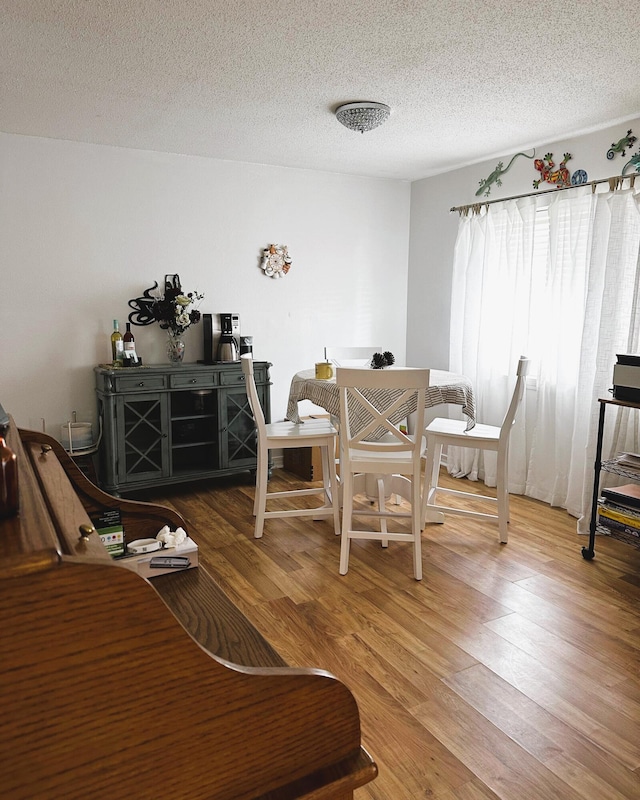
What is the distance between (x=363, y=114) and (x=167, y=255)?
6.02 feet

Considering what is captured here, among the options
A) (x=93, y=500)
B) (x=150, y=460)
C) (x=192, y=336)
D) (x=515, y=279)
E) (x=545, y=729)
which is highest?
(x=515, y=279)

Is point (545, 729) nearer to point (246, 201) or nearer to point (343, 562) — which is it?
point (343, 562)

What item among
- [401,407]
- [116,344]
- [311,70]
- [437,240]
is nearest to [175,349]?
[116,344]

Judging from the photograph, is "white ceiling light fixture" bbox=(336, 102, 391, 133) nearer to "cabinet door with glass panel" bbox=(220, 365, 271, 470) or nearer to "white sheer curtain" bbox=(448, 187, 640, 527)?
"white sheer curtain" bbox=(448, 187, 640, 527)

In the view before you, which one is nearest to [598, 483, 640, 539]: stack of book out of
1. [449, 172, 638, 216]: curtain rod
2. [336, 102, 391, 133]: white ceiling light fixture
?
[449, 172, 638, 216]: curtain rod

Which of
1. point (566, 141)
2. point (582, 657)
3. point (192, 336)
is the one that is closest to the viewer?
point (582, 657)

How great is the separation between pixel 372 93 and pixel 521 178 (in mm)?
1656

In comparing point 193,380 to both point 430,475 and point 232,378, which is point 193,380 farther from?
point 430,475

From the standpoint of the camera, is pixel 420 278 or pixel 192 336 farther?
pixel 420 278

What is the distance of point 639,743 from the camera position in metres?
1.85

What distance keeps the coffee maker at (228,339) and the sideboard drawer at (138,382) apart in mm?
530

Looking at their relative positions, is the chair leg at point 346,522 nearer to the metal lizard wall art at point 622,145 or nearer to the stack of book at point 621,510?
the stack of book at point 621,510

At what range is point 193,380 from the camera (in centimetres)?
417

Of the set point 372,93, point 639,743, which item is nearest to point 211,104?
point 372,93
